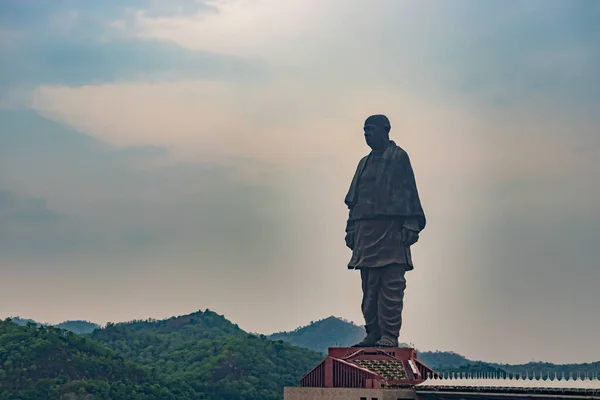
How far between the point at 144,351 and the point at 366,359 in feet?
366

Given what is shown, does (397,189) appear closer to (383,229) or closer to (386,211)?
(386,211)

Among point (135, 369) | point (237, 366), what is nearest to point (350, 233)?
point (135, 369)

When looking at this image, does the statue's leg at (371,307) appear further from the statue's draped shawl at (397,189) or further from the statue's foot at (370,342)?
the statue's draped shawl at (397,189)

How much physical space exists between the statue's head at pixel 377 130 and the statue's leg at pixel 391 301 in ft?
27.8

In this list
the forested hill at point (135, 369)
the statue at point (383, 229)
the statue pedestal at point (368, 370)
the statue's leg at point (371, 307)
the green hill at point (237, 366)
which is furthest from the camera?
the green hill at point (237, 366)

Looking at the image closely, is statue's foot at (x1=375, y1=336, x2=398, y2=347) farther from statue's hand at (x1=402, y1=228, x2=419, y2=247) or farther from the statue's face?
the statue's face

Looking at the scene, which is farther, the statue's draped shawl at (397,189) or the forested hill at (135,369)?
the forested hill at (135,369)

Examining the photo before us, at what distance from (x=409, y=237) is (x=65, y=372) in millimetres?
61256

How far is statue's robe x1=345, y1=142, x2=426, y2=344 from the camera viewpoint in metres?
87.7

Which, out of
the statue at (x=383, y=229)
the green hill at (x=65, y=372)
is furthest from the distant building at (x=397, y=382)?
the green hill at (x=65, y=372)

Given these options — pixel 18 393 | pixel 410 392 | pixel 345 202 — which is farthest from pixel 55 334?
pixel 410 392

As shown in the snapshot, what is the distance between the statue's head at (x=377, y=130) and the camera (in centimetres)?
8950

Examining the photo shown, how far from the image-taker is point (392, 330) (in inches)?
3435

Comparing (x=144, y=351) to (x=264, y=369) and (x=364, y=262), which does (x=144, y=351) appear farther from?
(x=364, y=262)
